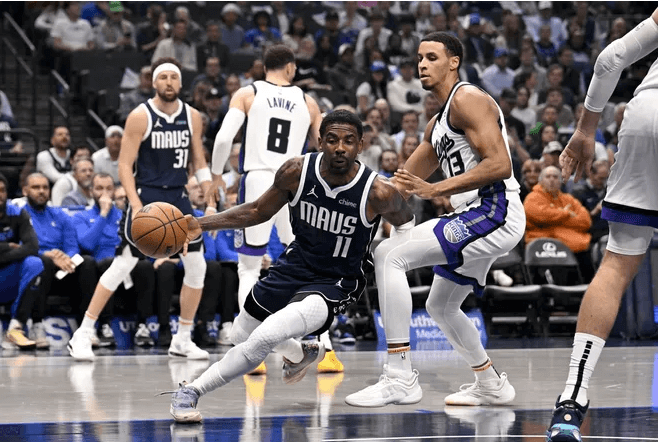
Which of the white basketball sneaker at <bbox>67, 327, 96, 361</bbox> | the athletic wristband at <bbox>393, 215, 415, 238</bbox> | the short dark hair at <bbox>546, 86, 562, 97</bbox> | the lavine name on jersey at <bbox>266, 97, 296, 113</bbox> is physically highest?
the short dark hair at <bbox>546, 86, 562, 97</bbox>

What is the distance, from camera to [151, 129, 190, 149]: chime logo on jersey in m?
8.69

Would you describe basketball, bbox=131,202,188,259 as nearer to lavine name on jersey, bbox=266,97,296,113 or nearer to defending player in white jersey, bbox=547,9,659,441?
defending player in white jersey, bbox=547,9,659,441

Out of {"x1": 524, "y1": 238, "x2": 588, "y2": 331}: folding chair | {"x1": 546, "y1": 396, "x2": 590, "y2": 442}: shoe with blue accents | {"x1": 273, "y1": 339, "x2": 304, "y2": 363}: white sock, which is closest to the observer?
{"x1": 546, "y1": 396, "x2": 590, "y2": 442}: shoe with blue accents

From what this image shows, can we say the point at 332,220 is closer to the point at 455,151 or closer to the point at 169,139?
the point at 455,151

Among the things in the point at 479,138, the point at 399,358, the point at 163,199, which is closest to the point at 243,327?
the point at 399,358

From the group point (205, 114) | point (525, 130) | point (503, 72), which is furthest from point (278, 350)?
point (503, 72)

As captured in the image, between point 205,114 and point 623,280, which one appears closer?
point 623,280

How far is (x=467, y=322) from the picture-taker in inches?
237

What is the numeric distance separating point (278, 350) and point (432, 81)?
5.61 ft

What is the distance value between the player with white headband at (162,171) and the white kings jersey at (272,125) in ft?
2.24

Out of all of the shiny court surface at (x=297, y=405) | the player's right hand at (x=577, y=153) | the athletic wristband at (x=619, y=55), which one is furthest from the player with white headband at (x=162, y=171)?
the athletic wristband at (x=619, y=55)

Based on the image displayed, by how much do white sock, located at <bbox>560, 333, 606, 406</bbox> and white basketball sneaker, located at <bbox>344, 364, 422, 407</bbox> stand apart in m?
1.27

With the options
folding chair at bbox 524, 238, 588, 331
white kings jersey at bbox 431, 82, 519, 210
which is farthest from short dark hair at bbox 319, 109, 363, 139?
folding chair at bbox 524, 238, 588, 331

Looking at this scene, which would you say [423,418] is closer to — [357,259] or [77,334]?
[357,259]
